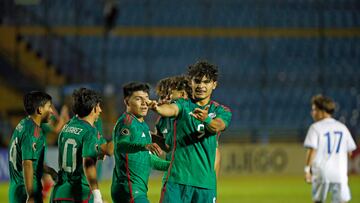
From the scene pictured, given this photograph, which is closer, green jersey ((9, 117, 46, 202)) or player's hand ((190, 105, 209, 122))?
player's hand ((190, 105, 209, 122))

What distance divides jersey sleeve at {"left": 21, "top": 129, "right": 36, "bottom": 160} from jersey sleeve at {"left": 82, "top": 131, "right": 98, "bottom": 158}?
30.0 inches

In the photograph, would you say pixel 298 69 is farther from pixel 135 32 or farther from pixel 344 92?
pixel 135 32

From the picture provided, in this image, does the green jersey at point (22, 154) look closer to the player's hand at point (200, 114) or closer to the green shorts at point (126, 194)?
the green shorts at point (126, 194)

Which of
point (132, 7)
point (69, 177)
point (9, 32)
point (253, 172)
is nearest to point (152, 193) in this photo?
point (253, 172)

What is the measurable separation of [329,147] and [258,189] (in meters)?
8.24

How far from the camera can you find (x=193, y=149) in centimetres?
774

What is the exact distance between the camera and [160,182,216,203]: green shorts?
25.1 ft

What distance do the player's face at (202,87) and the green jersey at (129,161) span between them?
0.68 m

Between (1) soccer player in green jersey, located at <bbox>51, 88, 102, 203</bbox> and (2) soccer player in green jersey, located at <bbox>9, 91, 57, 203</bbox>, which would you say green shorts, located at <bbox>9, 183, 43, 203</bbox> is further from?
(1) soccer player in green jersey, located at <bbox>51, 88, 102, 203</bbox>

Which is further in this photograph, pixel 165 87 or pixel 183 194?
pixel 165 87

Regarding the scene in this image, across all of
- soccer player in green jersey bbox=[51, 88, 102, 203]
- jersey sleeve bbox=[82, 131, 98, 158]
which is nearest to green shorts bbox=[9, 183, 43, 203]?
soccer player in green jersey bbox=[51, 88, 102, 203]

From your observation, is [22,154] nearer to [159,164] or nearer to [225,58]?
[159,164]

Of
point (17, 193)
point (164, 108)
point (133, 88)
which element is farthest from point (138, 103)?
point (17, 193)

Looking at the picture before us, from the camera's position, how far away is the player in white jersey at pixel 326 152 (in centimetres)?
1127
